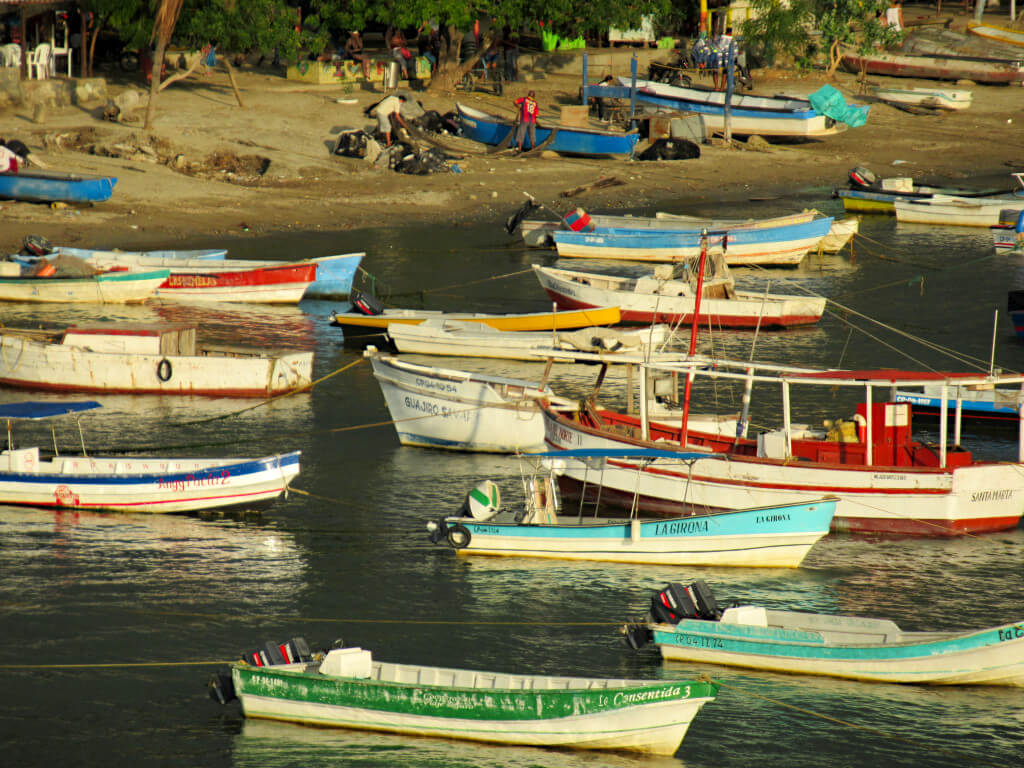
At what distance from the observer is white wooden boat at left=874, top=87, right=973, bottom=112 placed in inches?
2598

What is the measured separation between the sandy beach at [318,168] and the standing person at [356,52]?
1.65 meters

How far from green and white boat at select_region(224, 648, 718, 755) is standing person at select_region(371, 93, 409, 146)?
38.9m

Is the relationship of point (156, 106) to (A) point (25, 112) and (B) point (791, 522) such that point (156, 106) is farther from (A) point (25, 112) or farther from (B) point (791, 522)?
(B) point (791, 522)

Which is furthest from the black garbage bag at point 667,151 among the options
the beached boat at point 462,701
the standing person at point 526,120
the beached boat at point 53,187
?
the beached boat at point 462,701

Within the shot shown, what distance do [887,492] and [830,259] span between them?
83.6ft

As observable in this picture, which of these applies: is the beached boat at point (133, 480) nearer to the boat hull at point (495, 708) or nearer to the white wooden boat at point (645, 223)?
the boat hull at point (495, 708)

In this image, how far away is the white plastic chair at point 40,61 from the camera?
5109 cm

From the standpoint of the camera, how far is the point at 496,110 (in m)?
58.6

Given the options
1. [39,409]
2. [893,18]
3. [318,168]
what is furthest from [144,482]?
[893,18]

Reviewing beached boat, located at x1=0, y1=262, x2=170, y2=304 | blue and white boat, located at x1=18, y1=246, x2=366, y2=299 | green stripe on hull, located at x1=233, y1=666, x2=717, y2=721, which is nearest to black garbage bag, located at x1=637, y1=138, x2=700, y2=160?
blue and white boat, located at x1=18, y1=246, x2=366, y2=299

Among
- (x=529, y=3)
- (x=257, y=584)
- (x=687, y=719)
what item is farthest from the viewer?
(x=529, y=3)

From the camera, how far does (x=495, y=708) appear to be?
14617mm

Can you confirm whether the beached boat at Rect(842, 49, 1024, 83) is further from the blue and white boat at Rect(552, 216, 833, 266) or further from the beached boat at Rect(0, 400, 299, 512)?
Result: the beached boat at Rect(0, 400, 299, 512)

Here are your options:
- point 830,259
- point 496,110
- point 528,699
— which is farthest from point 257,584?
point 496,110
